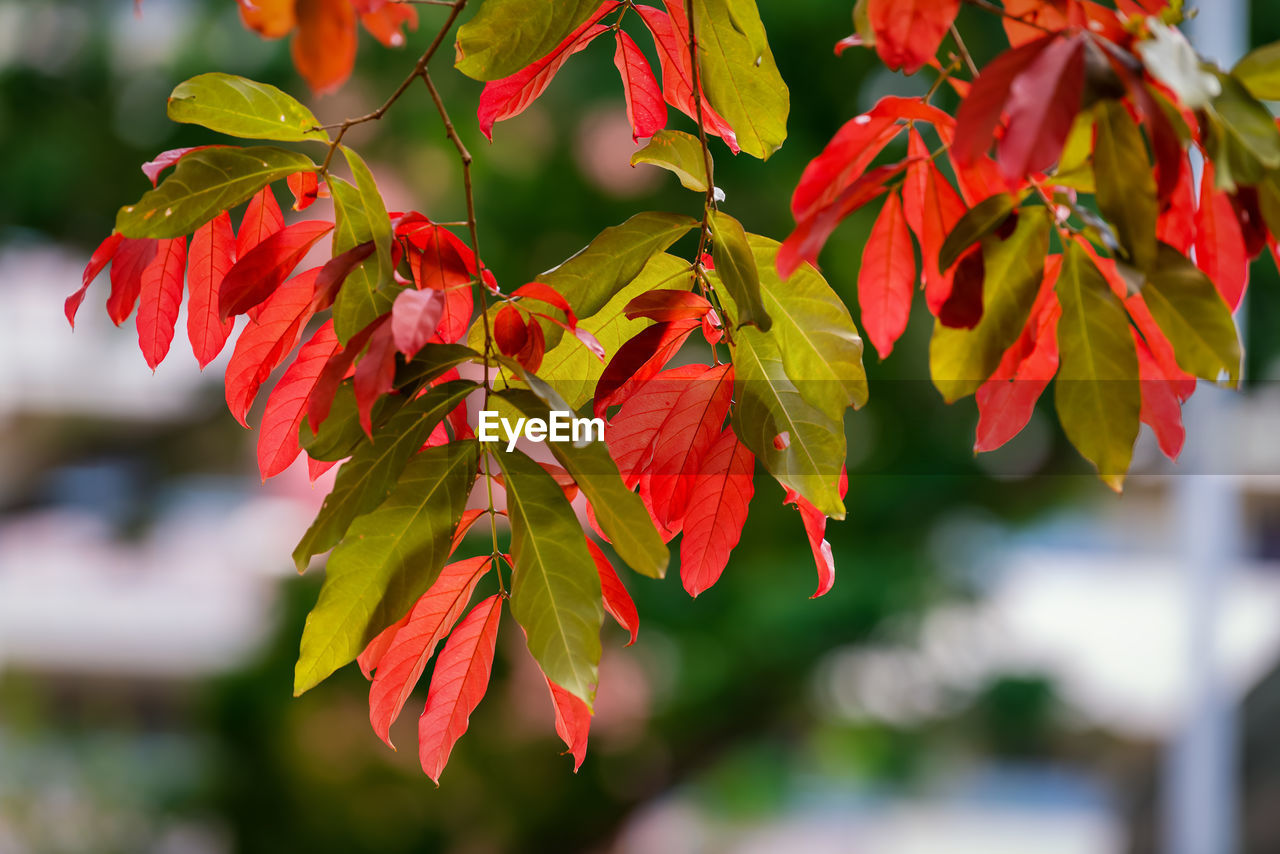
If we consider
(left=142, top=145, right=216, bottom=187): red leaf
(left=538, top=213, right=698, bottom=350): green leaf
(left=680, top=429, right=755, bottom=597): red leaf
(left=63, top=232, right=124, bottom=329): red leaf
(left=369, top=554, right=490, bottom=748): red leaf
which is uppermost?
(left=142, top=145, right=216, bottom=187): red leaf

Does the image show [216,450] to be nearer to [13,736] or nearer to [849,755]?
[13,736]

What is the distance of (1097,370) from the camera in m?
0.23

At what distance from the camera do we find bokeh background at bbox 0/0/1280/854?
160 centimetres

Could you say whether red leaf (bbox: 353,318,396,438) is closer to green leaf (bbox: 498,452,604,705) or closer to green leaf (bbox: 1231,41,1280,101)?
green leaf (bbox: 498,452,604,705)

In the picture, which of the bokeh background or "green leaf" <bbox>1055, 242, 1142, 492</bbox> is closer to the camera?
"green leaf" <bbox>1055, 242, 1142, 492</bbox>

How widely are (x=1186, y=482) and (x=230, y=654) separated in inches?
66.6

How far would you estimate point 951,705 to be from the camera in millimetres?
1895

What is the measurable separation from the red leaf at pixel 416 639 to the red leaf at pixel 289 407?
59mm

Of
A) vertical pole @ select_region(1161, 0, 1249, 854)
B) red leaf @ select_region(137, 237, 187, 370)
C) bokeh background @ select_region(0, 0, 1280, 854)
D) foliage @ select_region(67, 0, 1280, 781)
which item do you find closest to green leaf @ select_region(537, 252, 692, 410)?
foliage @ select_region(67, 0, 1280, 781)

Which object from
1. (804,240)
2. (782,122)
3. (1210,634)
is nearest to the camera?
(804,240)

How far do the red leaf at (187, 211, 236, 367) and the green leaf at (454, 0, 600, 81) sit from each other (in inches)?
3.7

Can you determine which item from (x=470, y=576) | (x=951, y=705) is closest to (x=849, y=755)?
(x=951, y=705)

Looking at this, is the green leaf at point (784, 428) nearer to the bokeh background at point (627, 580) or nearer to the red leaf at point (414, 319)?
the red leaf at point (414, 319)

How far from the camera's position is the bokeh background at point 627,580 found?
160cm
